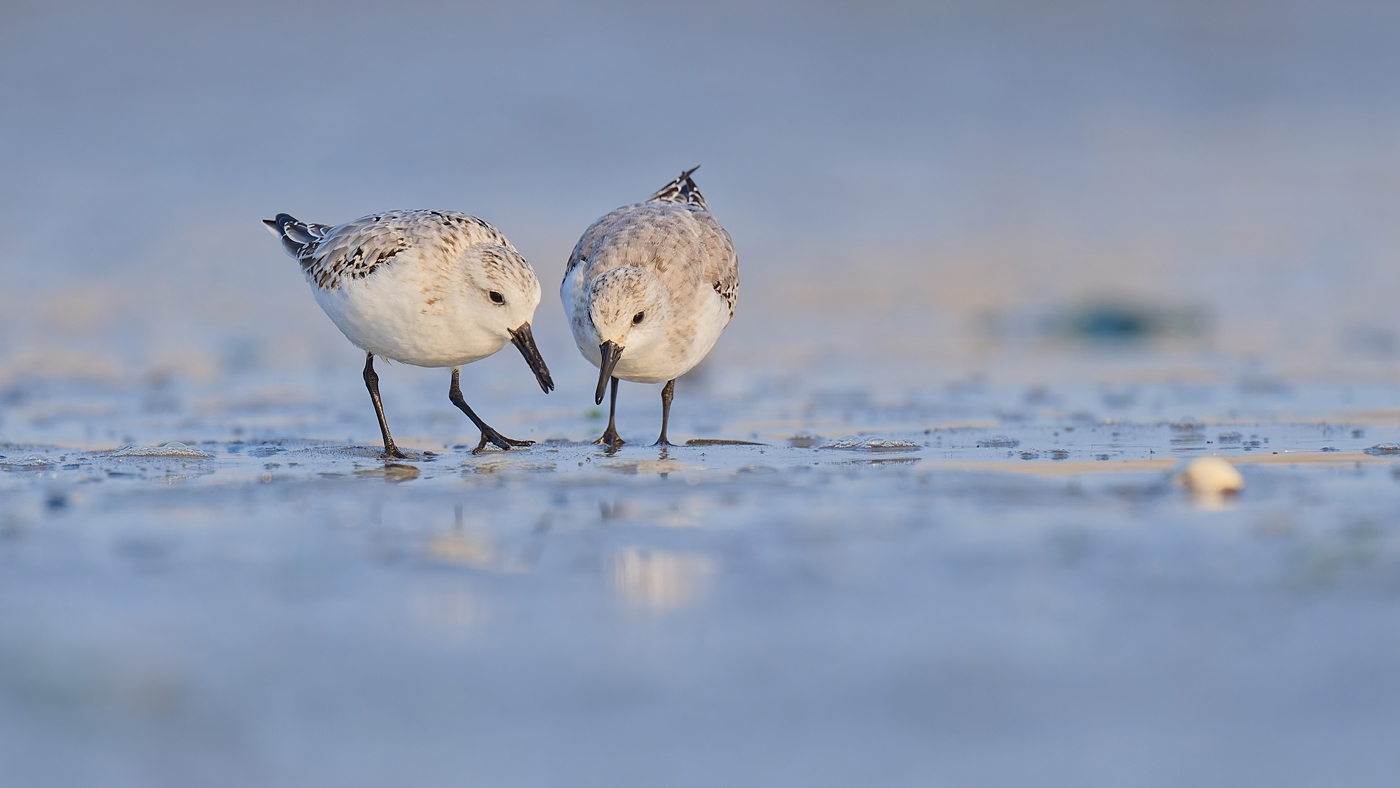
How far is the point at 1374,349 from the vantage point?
9.12 m

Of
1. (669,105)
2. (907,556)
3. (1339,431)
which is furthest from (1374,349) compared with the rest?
(669,105)

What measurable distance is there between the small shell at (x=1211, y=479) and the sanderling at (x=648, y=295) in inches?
91.2

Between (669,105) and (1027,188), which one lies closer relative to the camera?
(1027,188)

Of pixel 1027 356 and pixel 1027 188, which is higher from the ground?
pixel 1027 188

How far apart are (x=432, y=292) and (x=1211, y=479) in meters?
3.15

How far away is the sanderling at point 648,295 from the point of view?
6.32 m

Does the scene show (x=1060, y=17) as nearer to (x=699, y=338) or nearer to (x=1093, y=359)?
(x=1093, y=359)

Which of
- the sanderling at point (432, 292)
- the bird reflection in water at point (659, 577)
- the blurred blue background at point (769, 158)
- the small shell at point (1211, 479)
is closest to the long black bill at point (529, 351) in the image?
the sanderling at point (432, 292)

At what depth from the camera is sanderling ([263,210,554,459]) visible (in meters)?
6.28

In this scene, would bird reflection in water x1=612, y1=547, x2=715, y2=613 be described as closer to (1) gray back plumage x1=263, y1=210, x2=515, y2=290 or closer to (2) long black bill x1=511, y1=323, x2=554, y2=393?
(2) long black bill x1=511, y1=323, x2=554, y2=393

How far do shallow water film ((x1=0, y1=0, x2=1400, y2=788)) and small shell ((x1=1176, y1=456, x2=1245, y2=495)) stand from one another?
16 millimetres

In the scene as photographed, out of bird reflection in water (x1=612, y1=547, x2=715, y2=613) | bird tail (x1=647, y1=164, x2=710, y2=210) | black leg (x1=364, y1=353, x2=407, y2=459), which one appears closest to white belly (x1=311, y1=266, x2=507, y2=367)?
black leg (x1=364, y1=353, x2=407, y2=459)

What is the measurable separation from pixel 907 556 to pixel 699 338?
285cm

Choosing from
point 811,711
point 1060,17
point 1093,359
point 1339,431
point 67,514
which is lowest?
point 811,711
